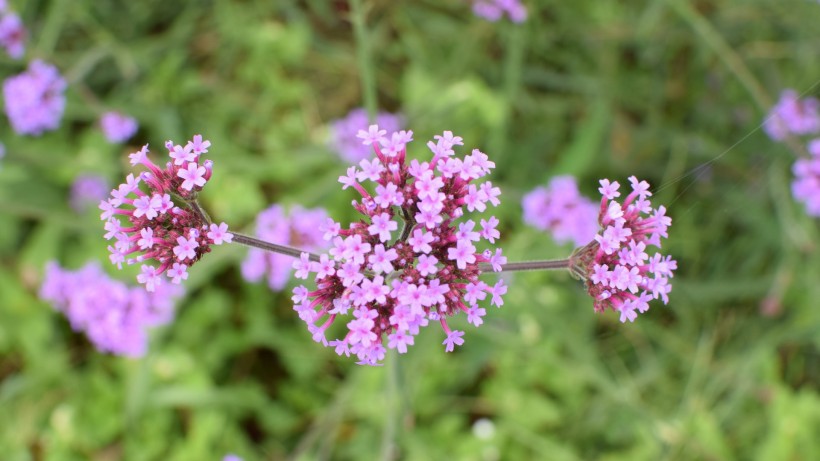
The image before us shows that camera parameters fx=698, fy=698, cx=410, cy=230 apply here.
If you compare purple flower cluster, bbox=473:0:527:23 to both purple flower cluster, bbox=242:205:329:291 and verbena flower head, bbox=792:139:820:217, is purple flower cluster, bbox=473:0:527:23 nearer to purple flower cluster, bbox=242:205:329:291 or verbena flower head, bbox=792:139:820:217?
purple flower cluster, bbox=242:205:329:291

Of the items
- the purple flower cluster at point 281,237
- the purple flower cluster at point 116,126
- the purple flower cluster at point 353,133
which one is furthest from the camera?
the purple flower cluster at point 353,133

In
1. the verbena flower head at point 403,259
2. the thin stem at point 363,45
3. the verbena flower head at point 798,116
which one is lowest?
the verbena flower head at point 403,259

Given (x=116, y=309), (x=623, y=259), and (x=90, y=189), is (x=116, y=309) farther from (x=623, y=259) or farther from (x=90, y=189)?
(x=623, y=259)

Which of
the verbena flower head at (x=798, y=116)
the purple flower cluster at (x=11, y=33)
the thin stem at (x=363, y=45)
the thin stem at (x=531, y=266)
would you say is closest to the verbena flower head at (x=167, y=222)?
the thin stem at (x=531, y=266)

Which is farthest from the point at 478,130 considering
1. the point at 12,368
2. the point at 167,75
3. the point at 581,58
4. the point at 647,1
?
the point at 12,368

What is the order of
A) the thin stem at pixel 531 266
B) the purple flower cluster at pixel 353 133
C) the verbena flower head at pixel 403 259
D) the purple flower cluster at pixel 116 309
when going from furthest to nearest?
1. the purple flower cluster at pixel 353 133
2. the purple flower cluster at pixel 116 309
3. the thin stem at pixel 531 266
4. the verbena flower head at pixel 403 259

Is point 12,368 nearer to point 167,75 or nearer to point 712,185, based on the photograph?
point 167,75

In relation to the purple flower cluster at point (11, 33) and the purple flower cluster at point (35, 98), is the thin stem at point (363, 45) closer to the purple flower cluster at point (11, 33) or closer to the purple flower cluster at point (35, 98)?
the purple flower cluster at point (35, 98)
